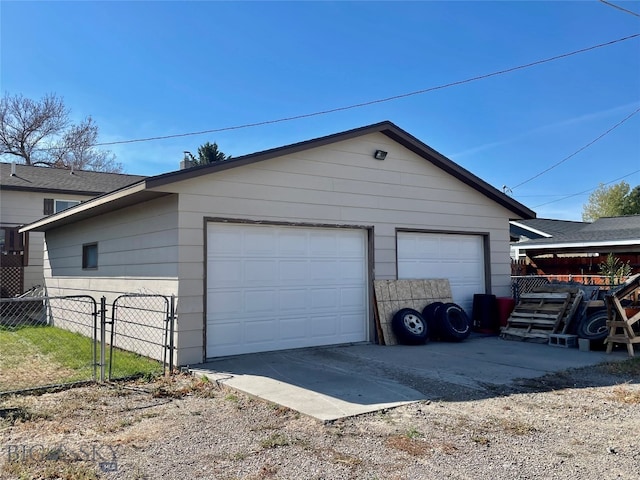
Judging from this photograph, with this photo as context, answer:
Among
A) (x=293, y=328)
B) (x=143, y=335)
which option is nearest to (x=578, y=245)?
(x=293, y=328)

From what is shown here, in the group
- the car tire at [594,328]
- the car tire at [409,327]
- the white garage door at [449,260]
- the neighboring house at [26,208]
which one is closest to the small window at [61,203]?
the neighboring house at [26,208]

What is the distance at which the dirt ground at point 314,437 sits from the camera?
3482 mm

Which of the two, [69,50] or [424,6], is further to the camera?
[69,50]

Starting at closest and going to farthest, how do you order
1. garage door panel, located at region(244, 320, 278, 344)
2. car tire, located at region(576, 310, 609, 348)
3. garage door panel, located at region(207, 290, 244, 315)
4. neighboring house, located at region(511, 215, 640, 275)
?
garage door panel, located at region(207, 290, 244, 315), garage door panel, located at region(244, 320, 278, 344), car tire, located at region(576, 310, 609, 348), neighboring house, located at region(511, 215, 640, 275)

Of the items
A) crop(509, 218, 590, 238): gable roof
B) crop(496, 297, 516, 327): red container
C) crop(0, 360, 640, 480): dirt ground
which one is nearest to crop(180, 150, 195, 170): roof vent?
crop(0, 360, 640, 480): dirt ground

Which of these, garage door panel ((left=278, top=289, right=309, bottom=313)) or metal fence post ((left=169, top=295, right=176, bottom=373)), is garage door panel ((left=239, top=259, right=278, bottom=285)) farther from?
metal fence post ((left=169, top=295, right=176, bottom=373))

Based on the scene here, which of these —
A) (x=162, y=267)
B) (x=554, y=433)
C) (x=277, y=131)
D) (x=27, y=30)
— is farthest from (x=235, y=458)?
(x=277, y=131)

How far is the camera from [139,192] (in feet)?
23.9

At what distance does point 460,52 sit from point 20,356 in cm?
1251

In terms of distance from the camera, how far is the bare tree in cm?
2742

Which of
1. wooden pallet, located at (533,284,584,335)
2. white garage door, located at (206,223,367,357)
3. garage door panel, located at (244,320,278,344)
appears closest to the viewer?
white garage door, located at (206,223,367,357)

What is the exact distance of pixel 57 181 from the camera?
1870cm

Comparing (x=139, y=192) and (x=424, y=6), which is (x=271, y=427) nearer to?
(x=139, y=192)

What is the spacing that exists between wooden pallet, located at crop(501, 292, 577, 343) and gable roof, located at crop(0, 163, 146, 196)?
1286 cm
